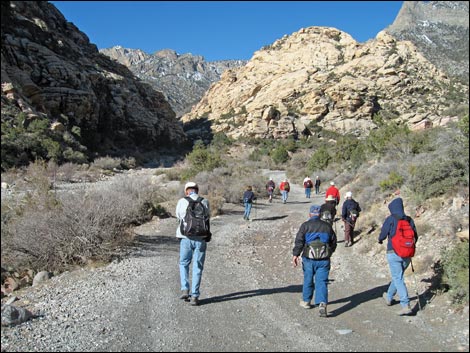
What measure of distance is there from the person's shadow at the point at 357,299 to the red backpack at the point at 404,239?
50.4 inches

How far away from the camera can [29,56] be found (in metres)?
44.9

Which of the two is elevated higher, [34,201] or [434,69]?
[434,69]

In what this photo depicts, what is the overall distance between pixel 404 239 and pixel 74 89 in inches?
1875

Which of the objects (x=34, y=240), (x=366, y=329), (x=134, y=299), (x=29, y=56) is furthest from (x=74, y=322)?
(x=29, y=56)

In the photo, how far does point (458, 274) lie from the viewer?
240 inches

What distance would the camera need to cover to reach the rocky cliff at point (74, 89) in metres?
41.7

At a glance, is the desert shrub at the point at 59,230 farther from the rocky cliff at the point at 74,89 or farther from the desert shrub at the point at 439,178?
the rocky cliff at the point at 74,89

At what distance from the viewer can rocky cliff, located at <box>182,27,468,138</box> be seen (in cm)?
6856

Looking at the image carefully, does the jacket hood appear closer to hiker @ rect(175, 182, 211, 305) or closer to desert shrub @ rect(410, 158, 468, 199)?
hiker @ rect(175, 182, 211, 305)

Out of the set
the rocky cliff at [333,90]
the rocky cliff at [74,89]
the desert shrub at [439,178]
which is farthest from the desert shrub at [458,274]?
the rocky cliff at [333,90]

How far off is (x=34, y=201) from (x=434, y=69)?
256ft

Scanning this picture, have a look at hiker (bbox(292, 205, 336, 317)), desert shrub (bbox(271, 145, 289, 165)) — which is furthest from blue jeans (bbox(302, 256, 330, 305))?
desert shrub (bbox(271, 145, 289, 165))

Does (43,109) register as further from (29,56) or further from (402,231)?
(402,231)

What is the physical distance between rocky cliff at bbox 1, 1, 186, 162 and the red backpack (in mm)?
32809
